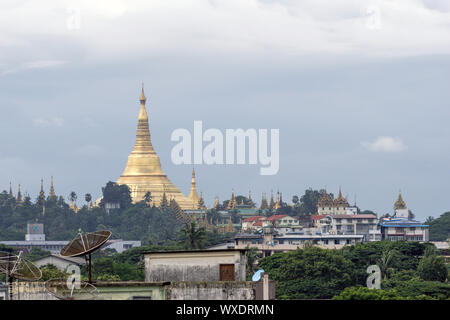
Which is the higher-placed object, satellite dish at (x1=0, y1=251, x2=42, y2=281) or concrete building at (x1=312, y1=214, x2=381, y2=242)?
concrete building at (x1=312, y1=214, x2=381, y2=242)

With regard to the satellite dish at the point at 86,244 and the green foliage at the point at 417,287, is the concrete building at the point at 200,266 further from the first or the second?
the green foliage at the point at 417,287

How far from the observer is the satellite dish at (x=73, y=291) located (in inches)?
1540

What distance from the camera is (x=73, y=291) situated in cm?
3922

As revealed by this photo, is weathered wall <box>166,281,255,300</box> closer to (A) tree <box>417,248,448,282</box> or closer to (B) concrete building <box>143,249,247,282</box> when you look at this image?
(B) concrete building <box>143,249,247,282</box>

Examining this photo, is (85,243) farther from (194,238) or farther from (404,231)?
(404,231)

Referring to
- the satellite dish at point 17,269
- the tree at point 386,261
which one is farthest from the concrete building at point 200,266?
the tree at point 386,261

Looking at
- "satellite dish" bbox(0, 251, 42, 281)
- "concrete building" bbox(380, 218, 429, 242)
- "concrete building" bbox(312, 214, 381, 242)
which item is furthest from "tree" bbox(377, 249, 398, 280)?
"satellite dish" bbox(0, 251, 42, 281)

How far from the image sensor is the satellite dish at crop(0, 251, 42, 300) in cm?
4219

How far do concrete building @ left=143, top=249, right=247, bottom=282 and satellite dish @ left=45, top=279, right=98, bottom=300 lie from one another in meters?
2.96
